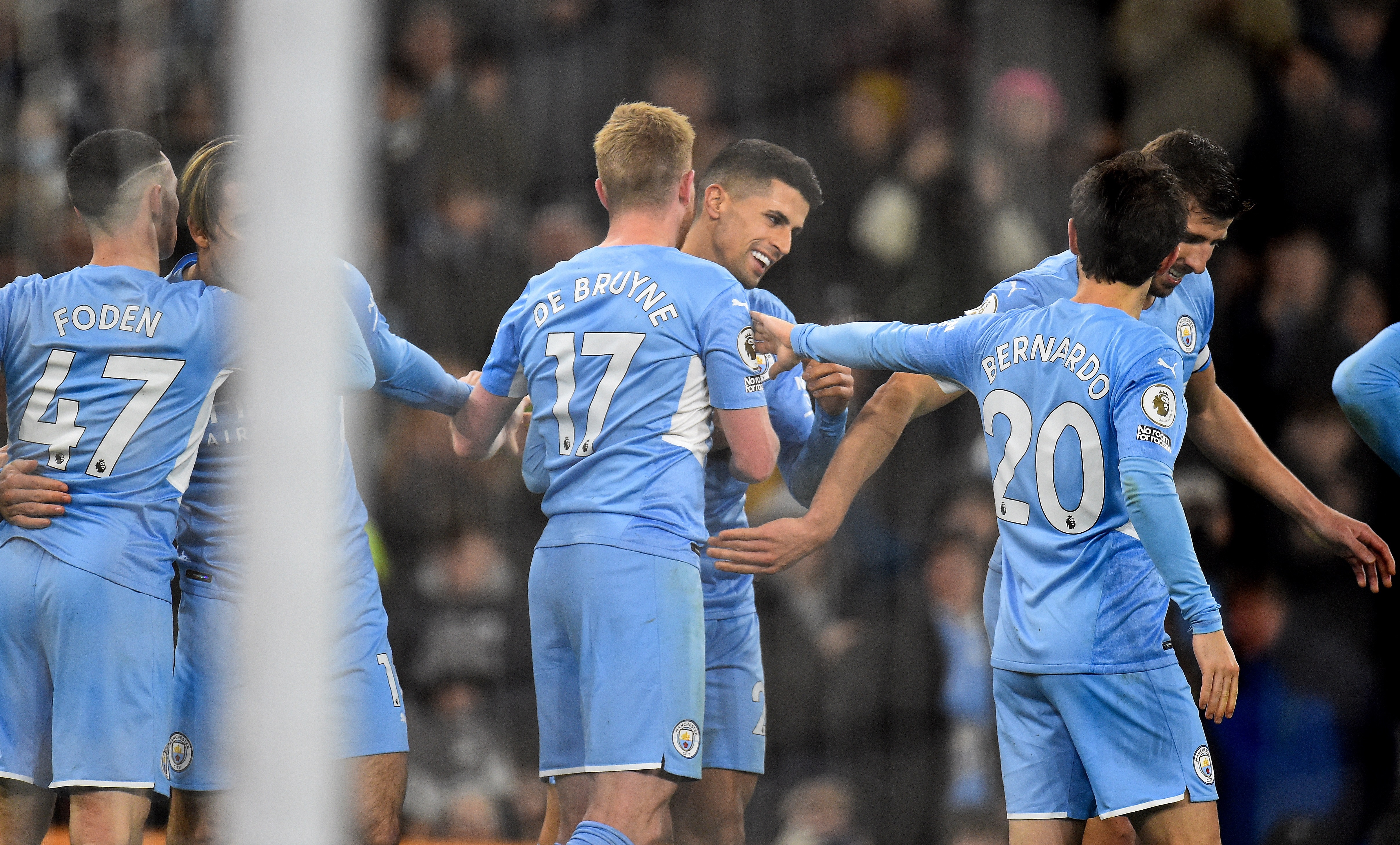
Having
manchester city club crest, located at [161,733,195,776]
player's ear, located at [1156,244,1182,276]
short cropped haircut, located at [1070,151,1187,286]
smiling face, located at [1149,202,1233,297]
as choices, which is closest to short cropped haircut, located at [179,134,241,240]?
manchester city club crest, located at [161,733,195,776]

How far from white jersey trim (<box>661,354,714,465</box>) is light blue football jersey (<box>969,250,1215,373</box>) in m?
0.63

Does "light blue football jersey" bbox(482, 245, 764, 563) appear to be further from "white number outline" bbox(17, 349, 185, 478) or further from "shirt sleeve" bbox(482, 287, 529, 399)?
"white number outline" bbox(17, 349, 185, 478)

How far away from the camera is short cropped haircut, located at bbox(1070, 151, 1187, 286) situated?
2.64 m

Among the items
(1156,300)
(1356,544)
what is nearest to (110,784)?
(1156,300)

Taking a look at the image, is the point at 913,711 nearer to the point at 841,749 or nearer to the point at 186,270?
the point at 841,749

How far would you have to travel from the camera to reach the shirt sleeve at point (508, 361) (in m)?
3.14

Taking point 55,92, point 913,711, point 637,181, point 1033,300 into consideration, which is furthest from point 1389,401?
point 55,92

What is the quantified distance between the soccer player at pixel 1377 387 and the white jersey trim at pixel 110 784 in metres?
2.86

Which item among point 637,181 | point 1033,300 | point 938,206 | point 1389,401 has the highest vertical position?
point 938,206

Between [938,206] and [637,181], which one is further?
[938,206]

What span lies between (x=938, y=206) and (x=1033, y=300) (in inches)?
88.5

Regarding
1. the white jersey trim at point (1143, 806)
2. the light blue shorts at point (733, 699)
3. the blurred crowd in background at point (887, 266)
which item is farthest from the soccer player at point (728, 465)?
the blurred crowd in background at point (887, 266)

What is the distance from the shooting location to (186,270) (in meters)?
3.18

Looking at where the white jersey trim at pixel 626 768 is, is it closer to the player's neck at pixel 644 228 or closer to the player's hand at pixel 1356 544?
the player's neck at pixel 644 228
